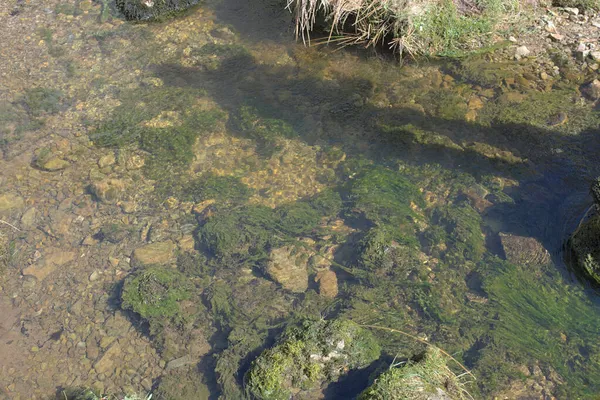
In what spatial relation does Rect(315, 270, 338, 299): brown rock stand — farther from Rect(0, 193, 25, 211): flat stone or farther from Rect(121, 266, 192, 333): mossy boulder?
Rect(0, 193, 25, 211): flat stone

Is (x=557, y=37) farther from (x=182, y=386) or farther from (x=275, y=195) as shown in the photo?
(x=182, y=386)

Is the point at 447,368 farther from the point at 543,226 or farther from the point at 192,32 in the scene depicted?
the point at 192,32

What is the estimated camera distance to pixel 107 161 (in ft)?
19.0

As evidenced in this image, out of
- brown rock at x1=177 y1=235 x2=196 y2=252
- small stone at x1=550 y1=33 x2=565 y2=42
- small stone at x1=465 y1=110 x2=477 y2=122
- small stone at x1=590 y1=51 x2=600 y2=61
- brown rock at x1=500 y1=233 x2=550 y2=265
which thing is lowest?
brown rock at x1=177 y1=235 x2=196 y2=252

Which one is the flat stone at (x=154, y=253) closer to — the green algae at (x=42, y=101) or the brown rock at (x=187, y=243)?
the brown rock at (x=187, y=243)

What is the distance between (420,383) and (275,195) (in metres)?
2.53

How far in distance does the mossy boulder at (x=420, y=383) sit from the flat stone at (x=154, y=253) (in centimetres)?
233

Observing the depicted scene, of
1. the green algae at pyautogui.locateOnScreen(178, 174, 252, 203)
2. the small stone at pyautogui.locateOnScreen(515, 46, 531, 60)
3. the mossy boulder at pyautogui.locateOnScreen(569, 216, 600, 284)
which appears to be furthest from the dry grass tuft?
the mossy boulder at pyautogui.locateOnScreen(569, 216, 600, 284)

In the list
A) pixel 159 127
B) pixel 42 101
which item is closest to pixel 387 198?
pixel 159 127

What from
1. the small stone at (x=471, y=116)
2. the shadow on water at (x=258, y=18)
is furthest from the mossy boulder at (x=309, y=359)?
the shadow on water at (x=258, y=18)

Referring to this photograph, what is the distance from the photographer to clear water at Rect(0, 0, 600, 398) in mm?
4223

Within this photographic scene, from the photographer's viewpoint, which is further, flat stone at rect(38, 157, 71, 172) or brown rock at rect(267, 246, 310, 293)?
flat stone at rect(38, 157, 71, 172)

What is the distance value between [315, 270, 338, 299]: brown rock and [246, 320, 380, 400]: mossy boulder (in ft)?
1.62

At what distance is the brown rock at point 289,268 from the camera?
4.64m
